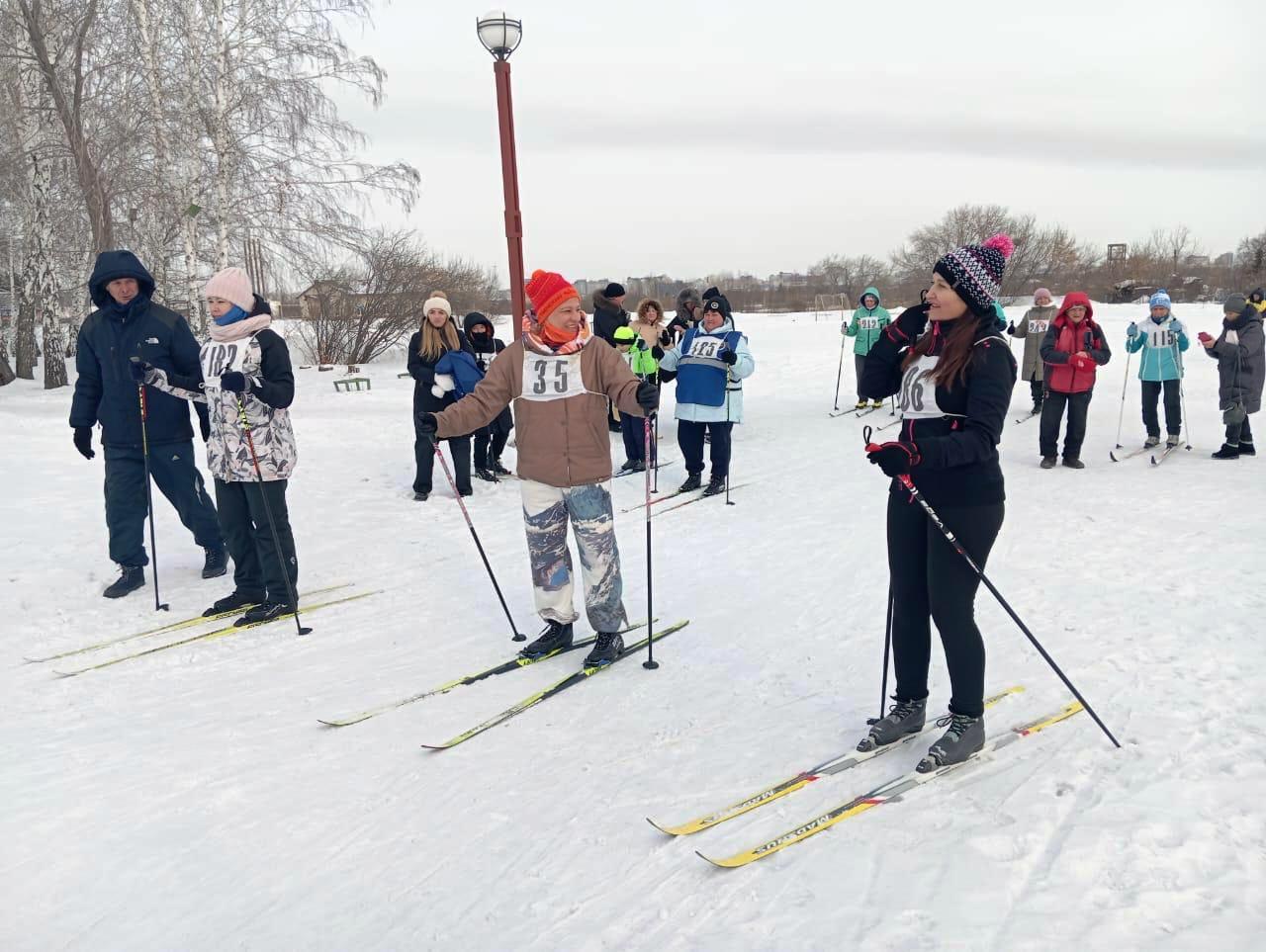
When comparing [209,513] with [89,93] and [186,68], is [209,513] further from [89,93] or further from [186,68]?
[89,93]

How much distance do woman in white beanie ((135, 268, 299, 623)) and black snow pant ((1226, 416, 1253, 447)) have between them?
9.36 m

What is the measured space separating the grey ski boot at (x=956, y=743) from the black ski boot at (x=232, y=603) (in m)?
4.06

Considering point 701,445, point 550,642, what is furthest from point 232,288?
point 701,445

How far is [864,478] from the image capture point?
8617 mm

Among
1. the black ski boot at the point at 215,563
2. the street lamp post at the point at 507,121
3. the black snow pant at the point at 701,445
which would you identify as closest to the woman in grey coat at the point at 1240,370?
the black snow pant at the point at 701,445

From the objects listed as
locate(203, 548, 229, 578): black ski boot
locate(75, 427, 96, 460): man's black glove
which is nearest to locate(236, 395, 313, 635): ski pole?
locate(203, 548, 229, 578): black ski boot

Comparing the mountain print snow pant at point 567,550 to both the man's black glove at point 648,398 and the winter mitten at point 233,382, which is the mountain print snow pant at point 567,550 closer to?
the man's black glove at point 648,398

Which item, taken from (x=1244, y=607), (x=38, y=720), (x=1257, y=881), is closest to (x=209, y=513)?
(x=38, y=720)

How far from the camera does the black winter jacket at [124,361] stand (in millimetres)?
5250

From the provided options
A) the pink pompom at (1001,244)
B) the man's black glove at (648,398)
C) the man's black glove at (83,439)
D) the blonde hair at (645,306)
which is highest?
the blonde hair at (645,306)

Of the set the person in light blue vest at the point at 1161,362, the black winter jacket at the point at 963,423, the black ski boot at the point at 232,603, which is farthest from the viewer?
the person in light blue vest at the point at 1161,362

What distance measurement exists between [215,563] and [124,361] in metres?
1.47

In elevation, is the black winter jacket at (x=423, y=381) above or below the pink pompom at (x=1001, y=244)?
below

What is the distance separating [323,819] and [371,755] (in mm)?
444
